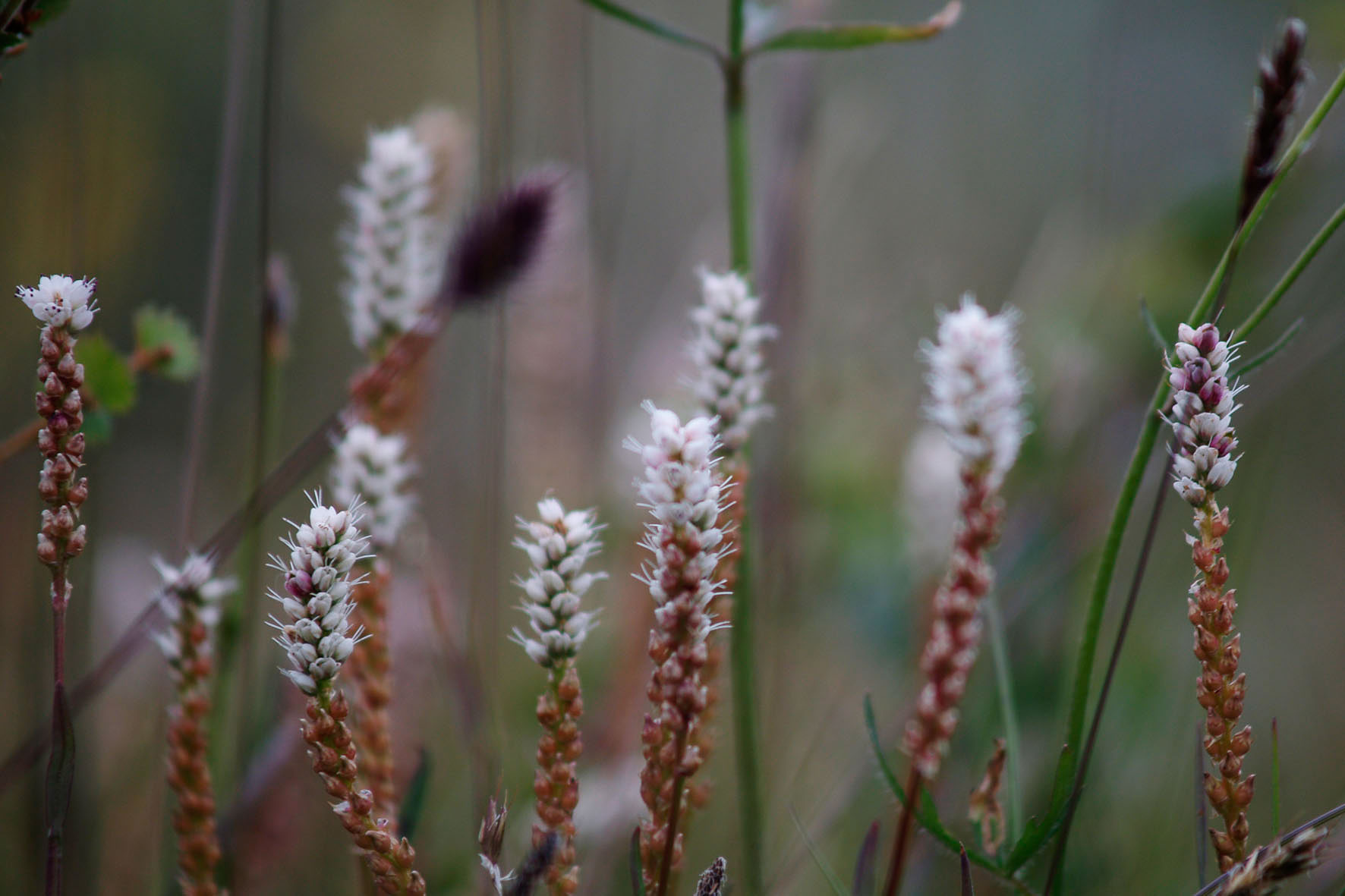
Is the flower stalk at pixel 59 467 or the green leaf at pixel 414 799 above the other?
the flower stalk at pixel 59 467

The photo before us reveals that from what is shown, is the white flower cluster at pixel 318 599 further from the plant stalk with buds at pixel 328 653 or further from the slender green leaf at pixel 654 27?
the slender green leaf at pixel 654 27

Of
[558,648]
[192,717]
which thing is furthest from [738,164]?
[192,717]

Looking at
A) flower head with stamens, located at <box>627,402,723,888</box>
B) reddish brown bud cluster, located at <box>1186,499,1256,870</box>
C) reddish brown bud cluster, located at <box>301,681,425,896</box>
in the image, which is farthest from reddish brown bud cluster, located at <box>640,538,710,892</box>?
reddish brown bud cluster, located at <box>1186,499,1256,870</box>

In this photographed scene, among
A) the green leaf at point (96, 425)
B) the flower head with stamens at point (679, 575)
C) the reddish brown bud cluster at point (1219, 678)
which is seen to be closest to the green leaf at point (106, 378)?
the green leaf at point (96, 425)

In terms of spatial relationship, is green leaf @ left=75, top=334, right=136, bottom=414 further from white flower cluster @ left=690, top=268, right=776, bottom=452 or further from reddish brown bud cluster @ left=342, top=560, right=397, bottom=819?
white flower cluster @ left=690, top=268, right=776, bottom=452

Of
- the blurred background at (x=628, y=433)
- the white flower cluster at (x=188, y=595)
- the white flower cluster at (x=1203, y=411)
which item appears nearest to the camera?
the white flower cluster at (x=1203, y=411)

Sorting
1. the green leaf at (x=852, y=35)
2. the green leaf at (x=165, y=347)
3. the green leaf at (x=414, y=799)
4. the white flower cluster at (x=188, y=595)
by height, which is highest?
the green leaf at (x=852, y=35)

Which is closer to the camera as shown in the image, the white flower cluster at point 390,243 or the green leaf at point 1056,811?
the green leaf at point 1056,811

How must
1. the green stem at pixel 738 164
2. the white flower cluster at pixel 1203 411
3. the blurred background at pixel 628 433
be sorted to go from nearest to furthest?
the white flower cluster at pixel 1203 411, the green stem at pixel 738 164, the blurred background at pixel 628 433
